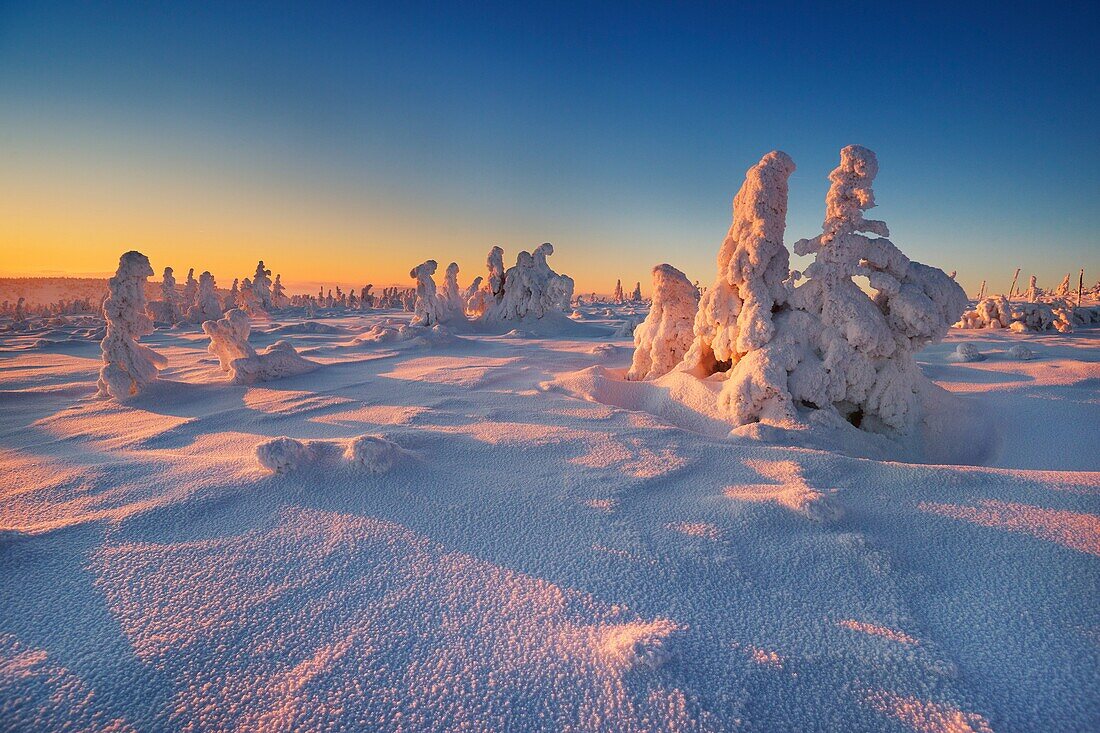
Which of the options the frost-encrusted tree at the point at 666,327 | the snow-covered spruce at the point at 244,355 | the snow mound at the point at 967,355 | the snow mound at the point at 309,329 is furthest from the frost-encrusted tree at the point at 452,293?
the snow mound at the point at 967,355

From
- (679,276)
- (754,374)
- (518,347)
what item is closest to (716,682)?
(754,374)

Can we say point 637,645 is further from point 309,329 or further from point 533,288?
point 309,329

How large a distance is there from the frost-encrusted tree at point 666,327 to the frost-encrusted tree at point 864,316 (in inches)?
95.9

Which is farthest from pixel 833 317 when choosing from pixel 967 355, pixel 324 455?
pixel 967 355

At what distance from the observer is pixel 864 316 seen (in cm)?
521

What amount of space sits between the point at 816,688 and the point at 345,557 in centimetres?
220

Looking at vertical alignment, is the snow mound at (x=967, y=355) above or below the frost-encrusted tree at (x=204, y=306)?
below

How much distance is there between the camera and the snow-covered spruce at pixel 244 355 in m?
7.63

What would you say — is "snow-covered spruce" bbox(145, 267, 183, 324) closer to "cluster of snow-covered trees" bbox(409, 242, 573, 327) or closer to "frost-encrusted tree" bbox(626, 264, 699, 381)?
"cluster of snow-covered trees" bbox(409, 242, 573, 327)

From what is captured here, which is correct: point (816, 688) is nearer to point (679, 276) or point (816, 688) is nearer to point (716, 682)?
point (716, 682)

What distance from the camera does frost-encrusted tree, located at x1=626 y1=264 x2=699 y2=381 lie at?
25.3ft

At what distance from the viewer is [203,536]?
2.50 meters

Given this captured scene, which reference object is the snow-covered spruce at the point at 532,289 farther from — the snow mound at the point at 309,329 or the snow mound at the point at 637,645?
the snow mound at the point at 637,645

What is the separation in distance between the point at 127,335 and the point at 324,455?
21.5 feet
